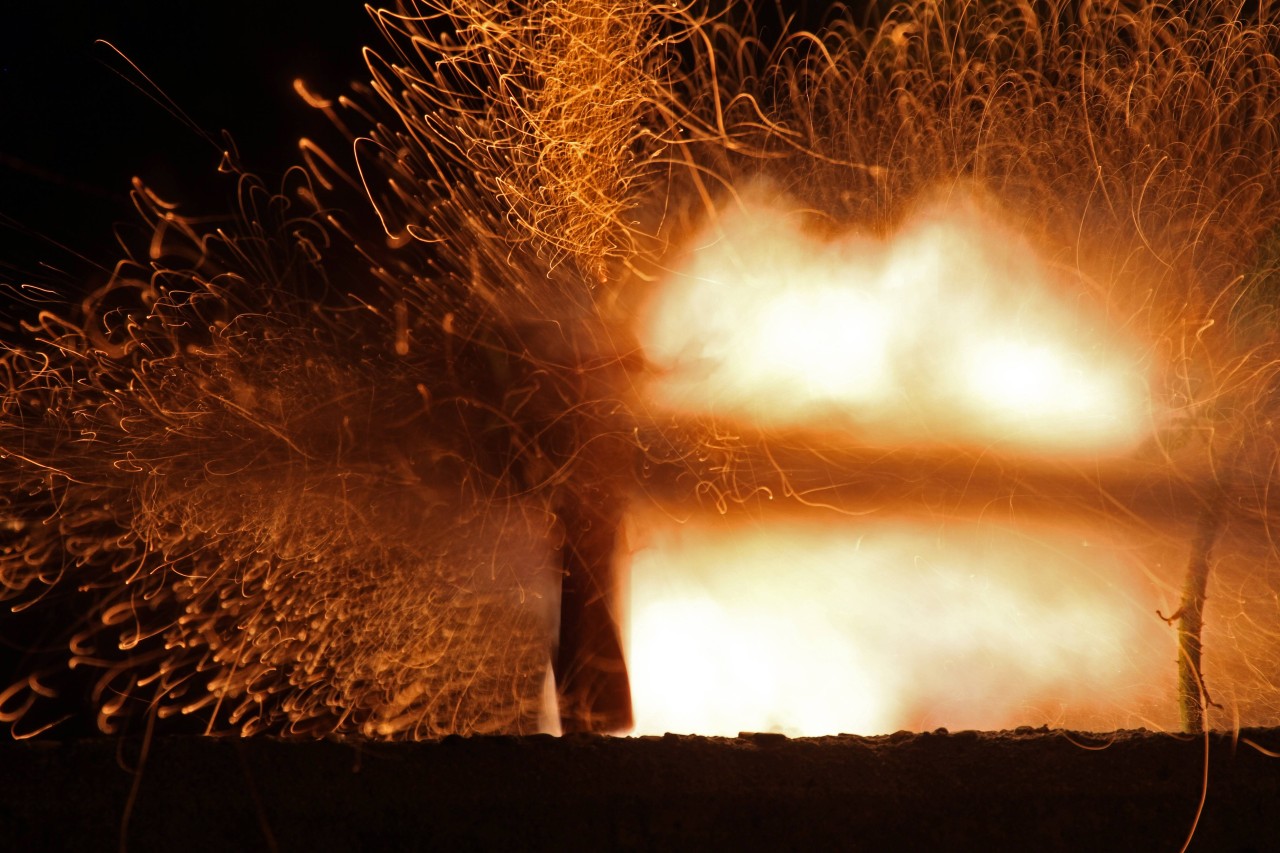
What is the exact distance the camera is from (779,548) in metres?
4.98

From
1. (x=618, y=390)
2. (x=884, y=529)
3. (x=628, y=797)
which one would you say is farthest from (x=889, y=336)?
(x=628, y=797)

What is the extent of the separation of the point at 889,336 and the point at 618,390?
1373 mm

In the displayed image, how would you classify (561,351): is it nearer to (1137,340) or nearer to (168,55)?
(1137,340)

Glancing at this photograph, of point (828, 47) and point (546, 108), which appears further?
point (828, 47)

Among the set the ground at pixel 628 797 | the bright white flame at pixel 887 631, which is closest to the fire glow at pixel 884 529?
the bright white flame at pixel 887 631

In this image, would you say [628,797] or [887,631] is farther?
[887,631]

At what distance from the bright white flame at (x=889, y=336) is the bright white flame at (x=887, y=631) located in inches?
23.6

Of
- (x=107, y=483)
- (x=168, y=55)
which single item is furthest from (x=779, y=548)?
(x=168, y=55)

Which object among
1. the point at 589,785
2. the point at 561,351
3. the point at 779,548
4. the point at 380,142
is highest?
the point at 380,142

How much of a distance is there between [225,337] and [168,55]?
2.09m

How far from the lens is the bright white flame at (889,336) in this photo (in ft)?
16.0

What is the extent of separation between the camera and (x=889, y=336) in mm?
4945

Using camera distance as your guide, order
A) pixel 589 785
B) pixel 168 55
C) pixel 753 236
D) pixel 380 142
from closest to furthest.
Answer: pixel 589 785, pixel 753 236, pixel 380 142, pixel 168 55

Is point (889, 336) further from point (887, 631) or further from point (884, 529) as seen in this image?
point (887, 631)
